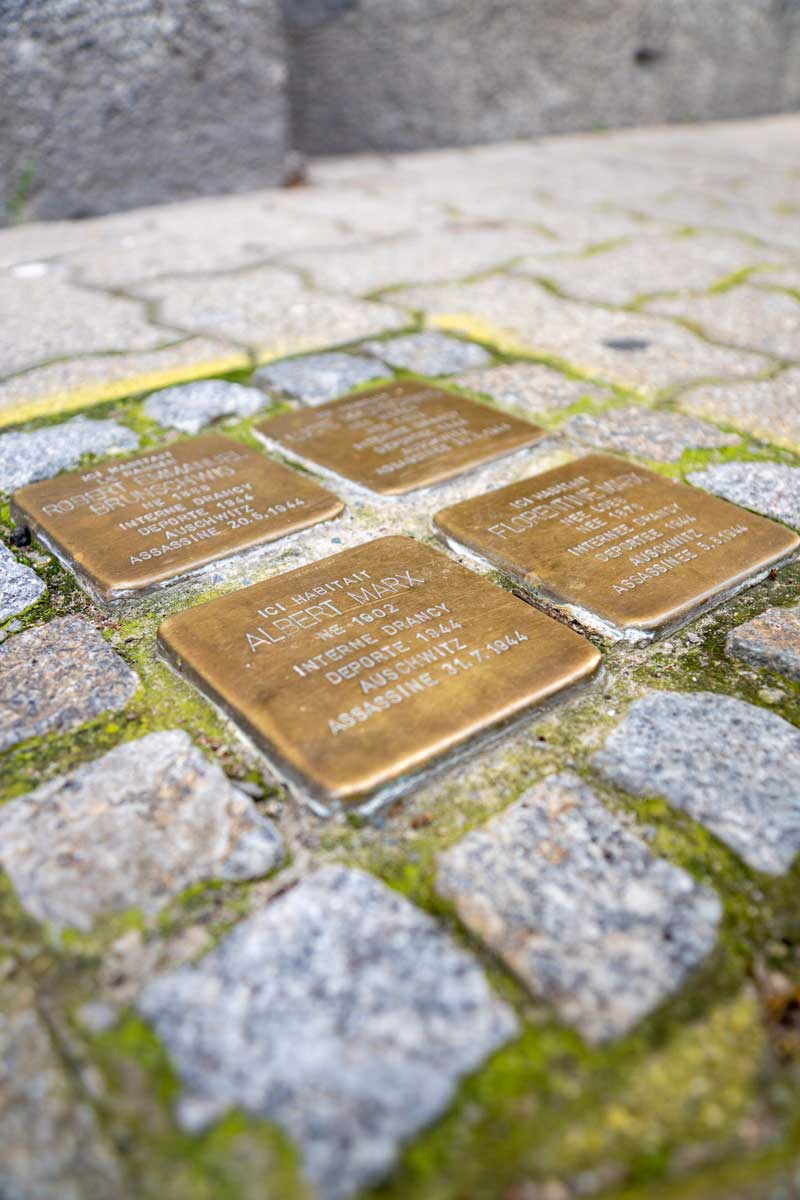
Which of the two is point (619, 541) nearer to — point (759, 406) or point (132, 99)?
point (759, 406)

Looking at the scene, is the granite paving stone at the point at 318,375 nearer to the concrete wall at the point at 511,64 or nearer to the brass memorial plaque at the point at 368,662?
the brass memorial plaque at the point at 368,662

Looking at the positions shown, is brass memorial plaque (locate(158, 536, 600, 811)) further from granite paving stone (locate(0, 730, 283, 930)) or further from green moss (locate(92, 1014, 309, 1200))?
green moss (locate(92, 1014, 309, 1200))

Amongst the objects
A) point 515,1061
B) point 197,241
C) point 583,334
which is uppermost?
point 197,241

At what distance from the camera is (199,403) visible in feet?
4.65

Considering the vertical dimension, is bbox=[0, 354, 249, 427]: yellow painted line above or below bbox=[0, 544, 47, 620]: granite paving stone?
above

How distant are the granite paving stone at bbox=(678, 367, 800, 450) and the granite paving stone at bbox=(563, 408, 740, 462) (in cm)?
5

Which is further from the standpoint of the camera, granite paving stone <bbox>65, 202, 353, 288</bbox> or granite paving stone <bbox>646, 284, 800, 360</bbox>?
granite paving stone <bbox>65, 202, 353, 288</bbox>

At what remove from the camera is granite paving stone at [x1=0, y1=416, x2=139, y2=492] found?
124 centimetres

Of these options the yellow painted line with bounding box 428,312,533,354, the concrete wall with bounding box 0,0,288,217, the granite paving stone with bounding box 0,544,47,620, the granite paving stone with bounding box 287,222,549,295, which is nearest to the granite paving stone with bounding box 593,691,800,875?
the granite paving stone with bounding box 0,544,47,620

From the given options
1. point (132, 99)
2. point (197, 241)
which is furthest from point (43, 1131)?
point (132, 99)

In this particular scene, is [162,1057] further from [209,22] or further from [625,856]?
[209,22]

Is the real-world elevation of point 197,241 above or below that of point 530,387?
above

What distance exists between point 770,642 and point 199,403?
3.12 ft

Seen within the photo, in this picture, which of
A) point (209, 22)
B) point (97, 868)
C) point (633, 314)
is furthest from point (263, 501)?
point (209, 22)
